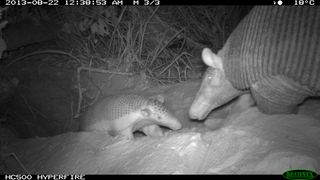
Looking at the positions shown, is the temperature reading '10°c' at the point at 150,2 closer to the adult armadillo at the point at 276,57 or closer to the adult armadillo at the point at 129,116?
the adult armadillo at the point at 129,116

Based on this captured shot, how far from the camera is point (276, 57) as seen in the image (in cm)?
316

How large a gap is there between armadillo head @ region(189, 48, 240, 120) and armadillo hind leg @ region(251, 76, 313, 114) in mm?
531

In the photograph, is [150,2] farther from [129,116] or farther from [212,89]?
[212,89]

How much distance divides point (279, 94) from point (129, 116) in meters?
2.31

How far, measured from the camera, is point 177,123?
4473 millimetres

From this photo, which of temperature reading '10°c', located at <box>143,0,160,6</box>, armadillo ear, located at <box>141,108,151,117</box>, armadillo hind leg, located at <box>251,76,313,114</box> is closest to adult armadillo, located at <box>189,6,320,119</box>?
armadillo hind leg, located at <box>251,76,313,114</box>

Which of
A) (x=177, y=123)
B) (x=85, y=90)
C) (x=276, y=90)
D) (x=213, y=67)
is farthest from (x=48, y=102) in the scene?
(x=276, y=90)

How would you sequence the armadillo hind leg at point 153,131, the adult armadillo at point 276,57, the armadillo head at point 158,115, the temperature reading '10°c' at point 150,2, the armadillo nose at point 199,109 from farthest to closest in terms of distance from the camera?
the temperature reading '10°c' at point 150,2
the armadillo hind leg at point 153,131
the armadillo head at point 158,115
the armadillo nose at point 199,109
the adult armadillo at point 276,57

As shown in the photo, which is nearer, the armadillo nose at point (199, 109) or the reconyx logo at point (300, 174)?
the reconyx logo at point (300, 174)

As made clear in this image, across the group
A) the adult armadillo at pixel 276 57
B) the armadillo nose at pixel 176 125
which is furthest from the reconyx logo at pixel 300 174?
the armadillo nose at pixel 176 125

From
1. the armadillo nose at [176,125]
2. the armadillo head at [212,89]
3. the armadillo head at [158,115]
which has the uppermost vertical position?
the armadillo head at [212,89]

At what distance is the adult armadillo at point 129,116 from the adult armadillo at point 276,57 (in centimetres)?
120

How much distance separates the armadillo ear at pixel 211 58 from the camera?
3771mm

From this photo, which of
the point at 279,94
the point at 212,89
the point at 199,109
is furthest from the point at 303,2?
the point at 199,109
